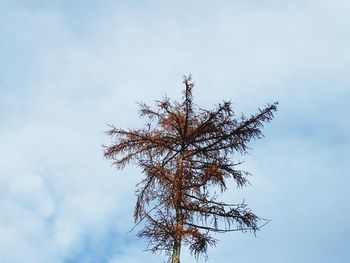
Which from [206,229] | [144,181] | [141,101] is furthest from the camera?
[141,101]

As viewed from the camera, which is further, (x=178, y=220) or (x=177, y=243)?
(x=178, y=220)

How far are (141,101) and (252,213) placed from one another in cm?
536

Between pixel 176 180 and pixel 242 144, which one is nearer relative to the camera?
pixel 176 180

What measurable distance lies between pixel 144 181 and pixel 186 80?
338 centimetres

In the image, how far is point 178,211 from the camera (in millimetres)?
16734

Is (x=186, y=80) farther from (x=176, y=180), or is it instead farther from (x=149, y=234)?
(x=149, y=234)

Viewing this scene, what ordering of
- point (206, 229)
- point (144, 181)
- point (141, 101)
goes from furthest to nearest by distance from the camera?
point (141, 101) < point (144, 181) < point (206, 229)

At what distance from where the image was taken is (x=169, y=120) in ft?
59.9

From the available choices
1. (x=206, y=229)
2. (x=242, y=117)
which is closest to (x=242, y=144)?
(x=242, y=117)

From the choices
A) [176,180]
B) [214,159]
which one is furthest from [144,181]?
[214,159]

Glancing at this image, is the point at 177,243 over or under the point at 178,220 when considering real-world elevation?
under

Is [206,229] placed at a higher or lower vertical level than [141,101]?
lower

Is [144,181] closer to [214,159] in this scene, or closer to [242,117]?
[214,159]

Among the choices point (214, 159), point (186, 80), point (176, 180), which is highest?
point (186, 80)
